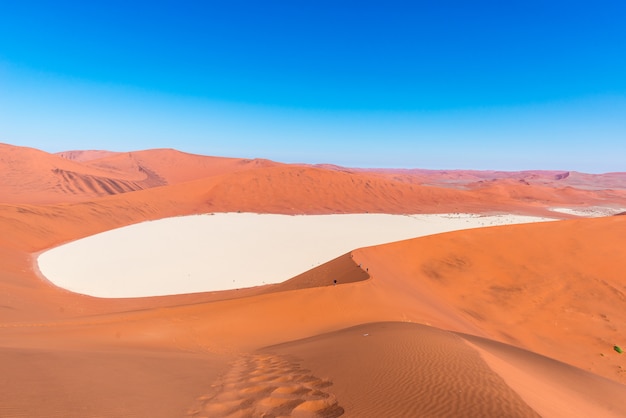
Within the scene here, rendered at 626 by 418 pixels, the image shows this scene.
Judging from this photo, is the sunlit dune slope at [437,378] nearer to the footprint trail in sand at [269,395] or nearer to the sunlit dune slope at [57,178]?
the footprint trail in sand at [269,395]

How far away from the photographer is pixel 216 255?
20234 mm

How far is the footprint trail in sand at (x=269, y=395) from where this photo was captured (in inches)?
149

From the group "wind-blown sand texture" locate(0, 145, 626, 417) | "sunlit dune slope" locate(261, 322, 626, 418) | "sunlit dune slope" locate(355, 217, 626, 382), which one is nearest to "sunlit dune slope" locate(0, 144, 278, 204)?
"wind-blown sand texture" locate(0, 145, 626, 417)

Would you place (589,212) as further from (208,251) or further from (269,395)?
(269,395)

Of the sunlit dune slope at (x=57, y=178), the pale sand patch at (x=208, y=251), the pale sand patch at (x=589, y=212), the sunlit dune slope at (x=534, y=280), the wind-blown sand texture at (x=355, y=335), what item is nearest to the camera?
the wind-blown sand texture at (x=355, y=335)

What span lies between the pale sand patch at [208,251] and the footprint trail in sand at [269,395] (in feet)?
33.5

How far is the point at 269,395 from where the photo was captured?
4316 mm

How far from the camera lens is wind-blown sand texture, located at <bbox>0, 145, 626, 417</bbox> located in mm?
3889

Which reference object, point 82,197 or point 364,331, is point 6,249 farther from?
point 82,197

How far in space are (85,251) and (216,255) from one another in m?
8.04

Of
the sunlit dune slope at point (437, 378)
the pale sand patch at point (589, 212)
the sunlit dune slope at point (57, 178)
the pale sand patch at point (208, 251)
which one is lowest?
the pale sand patch at point (589, 212)

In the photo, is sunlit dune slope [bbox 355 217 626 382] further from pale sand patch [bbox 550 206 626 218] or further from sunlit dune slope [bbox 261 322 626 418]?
pale sand patch [bbox 550 206 626 218]

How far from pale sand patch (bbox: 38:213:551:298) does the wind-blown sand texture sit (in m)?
1.30

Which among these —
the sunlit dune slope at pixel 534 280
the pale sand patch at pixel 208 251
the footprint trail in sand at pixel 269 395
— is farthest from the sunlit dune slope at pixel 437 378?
Result: the pale sand patch at pixel 208 251
